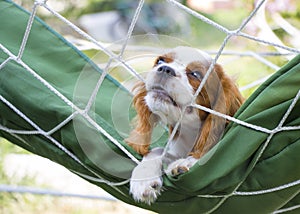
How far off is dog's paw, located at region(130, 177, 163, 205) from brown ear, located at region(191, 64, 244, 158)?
10 centimetres

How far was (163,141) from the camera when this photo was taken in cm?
141

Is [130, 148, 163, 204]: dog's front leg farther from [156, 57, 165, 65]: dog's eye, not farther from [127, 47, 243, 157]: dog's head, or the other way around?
[156, 57, 165, 65]: dog's eye

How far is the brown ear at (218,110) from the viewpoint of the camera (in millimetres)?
1275

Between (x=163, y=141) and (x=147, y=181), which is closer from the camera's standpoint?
(x=147, y=181)

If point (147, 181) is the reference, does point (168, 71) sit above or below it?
above

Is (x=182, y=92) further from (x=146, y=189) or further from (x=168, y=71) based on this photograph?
(x=146, y=189)

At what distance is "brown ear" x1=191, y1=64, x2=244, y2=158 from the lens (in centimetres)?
128

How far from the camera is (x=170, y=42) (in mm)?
1289

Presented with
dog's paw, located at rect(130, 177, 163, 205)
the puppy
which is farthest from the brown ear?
dog's paw, located at rect(130, 177, 163, 205)

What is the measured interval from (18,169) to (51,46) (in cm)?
117

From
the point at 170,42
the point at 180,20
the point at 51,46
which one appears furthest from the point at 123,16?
the point at 170,42

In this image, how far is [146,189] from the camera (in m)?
1.23

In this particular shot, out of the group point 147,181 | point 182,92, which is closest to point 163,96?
point 182,92

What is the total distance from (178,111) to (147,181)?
0.14 meters
